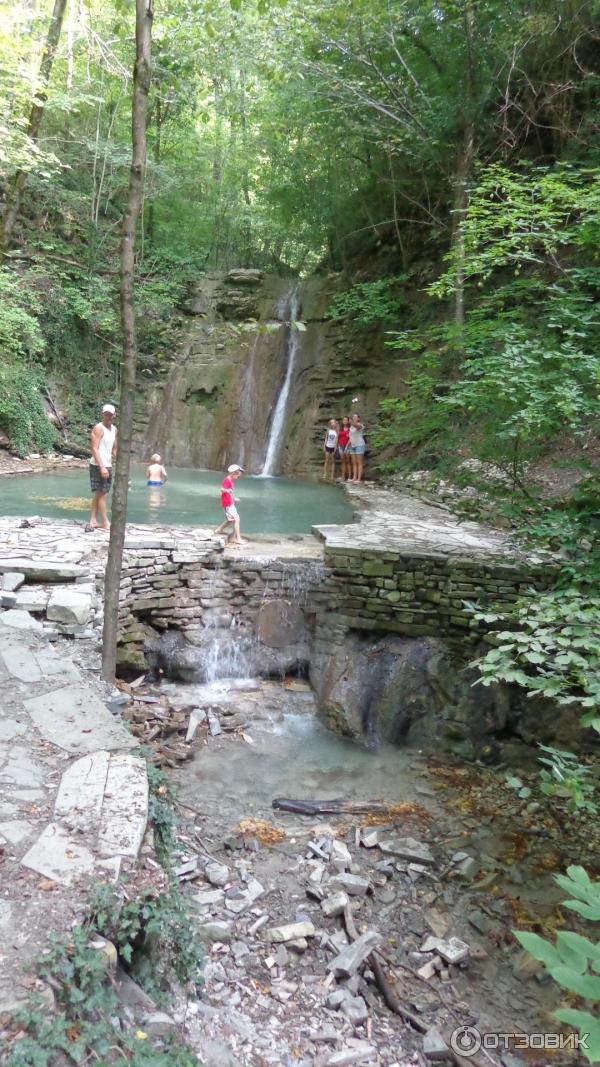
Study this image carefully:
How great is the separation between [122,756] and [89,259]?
675 inches

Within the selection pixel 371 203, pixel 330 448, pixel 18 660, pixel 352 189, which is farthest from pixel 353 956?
pixel 352 189

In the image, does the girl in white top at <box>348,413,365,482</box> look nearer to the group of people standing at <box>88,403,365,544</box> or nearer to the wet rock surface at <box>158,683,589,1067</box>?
the group of people standing at <box>88,403,365,544</box>

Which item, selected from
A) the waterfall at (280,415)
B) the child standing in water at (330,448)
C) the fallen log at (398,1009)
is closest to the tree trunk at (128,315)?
the fallen log at (398,1009)

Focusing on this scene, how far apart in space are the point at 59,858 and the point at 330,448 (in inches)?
463

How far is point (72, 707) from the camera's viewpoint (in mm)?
3748

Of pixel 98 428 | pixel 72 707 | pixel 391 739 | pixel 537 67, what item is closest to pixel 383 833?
pixel 391 739

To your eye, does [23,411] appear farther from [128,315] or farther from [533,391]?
[533,391]

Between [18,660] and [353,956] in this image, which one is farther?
[18,660]

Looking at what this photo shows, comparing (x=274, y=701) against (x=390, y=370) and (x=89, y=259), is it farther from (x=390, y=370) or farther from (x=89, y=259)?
(x=89, y=259)

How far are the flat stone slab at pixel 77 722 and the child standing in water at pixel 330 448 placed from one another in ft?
33.6

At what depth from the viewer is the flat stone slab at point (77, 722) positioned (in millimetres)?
3361

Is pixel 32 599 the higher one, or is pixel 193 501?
pixel 193 501

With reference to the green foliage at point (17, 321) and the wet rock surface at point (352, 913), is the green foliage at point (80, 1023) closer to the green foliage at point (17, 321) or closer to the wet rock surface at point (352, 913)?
the wet rock surface at point (352, 913)

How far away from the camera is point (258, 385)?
16156 mm
